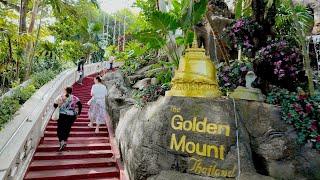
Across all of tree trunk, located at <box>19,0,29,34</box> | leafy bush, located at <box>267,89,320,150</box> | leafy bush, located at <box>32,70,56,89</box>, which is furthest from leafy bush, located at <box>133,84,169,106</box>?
tree trunk, located at <box>19,0,29,34</box>

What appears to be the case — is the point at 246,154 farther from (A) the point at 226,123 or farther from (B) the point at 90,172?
(B) the point at 90,172

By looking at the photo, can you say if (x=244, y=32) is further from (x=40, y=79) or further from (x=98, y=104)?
(x=40, y=79)

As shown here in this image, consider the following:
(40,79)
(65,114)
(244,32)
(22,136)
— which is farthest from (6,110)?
(40,79)

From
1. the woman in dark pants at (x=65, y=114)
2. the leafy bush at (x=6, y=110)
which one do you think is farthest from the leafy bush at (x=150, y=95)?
the leafy bush at (x=6, y=110)

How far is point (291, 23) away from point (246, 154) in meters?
5.09

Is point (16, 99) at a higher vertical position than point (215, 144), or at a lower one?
higher

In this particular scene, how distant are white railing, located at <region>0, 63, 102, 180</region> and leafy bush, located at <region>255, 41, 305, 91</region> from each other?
515 cm

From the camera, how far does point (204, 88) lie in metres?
6.67

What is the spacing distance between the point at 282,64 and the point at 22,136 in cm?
536

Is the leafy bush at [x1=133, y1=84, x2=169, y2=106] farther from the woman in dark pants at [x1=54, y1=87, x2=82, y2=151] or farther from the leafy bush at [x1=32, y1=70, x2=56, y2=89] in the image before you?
the leafy bush at [x1=32, y1=70, x2=56, y2=89]

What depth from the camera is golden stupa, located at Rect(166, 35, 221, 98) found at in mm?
6664

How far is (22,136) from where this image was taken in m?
6.00

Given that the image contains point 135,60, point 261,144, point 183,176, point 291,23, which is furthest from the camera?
point 135,60

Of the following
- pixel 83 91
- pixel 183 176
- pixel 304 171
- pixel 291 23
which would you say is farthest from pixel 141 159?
pixel 83 91
